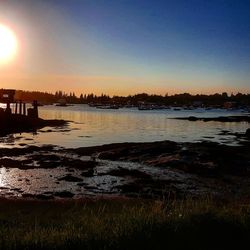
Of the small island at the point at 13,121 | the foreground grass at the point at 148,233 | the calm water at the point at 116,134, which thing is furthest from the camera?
the small island at the point at 13,121

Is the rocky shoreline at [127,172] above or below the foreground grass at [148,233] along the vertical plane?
below

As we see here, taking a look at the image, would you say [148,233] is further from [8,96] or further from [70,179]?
[8,96]

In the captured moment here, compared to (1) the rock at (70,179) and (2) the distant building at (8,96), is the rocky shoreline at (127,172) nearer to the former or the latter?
(1) the rock at (70,179)

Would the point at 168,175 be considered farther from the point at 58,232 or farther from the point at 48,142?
the point at 48,142

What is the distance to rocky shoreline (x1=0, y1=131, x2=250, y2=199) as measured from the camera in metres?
21.1

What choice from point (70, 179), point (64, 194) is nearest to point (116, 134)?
point (70, 179)

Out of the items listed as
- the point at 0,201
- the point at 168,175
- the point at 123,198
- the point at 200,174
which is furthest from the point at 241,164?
the point at 0,201

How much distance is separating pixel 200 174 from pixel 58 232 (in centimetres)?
1940

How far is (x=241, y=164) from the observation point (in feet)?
97.1

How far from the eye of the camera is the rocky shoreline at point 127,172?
21.1 m

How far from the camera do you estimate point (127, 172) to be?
2617 cm

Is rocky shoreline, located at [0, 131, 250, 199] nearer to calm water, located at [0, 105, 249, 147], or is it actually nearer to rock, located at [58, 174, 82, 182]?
rock, located at [58, 174, 82, 182]

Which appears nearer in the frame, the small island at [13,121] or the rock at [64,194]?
the rock at [64,194]

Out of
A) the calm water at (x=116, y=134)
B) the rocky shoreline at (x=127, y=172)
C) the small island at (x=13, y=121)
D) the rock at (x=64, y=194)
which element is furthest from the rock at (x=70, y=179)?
the small island at (x=13, y=121)
